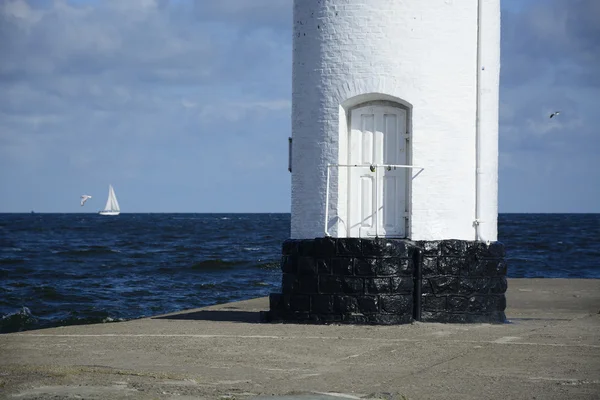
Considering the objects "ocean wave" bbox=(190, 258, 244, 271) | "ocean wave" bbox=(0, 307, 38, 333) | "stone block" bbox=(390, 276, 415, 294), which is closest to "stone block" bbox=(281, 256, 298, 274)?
"stone block" bbox=(390, 276, 415, 294)

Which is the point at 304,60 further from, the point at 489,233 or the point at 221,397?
the point at 221,397

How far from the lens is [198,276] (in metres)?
34.8

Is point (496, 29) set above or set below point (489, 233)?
above

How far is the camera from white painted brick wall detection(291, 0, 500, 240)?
43.6 feet

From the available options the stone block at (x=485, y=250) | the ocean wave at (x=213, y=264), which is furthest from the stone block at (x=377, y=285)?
the ocean wave at (x=213, y=264)

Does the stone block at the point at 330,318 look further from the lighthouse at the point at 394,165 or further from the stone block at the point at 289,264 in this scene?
the stone block at the point at 289,264

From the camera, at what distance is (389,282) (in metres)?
13.0

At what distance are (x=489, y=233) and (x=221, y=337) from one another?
4063 millimetres

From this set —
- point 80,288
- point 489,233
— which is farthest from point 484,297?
point 80,288

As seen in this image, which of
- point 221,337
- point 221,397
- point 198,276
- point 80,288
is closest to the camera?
point 221,397

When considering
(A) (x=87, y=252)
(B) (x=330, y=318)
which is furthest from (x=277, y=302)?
(A) (x=87, y=252)

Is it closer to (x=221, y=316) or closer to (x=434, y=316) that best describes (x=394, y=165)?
(x=434, y=316)

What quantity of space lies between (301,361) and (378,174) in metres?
4.07

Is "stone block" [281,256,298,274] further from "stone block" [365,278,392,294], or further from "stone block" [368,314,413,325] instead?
"stone block" [368,314,413,325]
